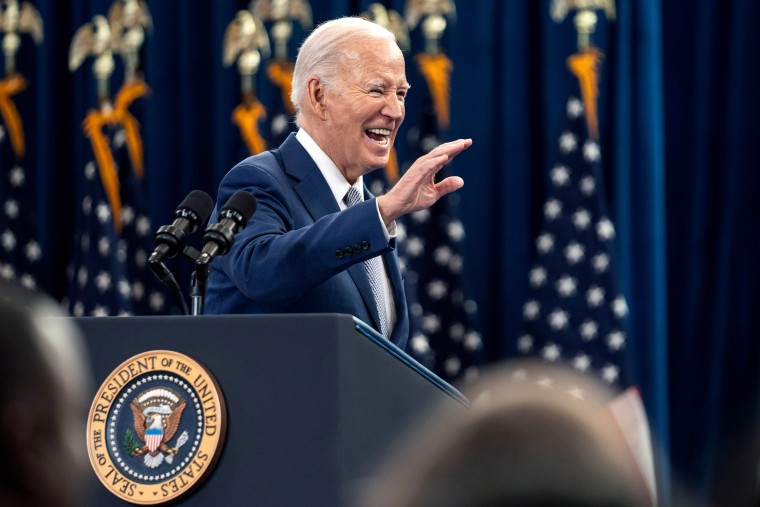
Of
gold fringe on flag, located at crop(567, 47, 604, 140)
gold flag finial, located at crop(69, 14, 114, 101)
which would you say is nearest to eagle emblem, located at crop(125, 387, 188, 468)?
gold fringe on flag, located at crop(567, 47, 604, 140)

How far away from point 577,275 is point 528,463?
21.4 ft

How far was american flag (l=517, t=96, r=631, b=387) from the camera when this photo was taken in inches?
275

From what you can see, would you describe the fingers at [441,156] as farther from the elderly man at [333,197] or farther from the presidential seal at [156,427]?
the presidential seal at [156,427]

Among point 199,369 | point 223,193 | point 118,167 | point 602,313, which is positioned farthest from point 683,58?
point 199,369

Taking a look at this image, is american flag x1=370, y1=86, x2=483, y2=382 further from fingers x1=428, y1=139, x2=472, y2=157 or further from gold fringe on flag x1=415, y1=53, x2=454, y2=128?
fingers x1=428, y1=139, x2=472, y2=157

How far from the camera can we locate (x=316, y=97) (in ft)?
11.0

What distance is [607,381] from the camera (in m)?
6.88

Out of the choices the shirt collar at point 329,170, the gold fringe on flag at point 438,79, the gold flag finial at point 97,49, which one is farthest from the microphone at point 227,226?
the gold flag finial at point 97,49

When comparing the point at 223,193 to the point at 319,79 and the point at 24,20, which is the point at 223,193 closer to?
the point at 319,79

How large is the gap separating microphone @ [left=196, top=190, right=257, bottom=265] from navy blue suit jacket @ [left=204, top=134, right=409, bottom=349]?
3.8 inches

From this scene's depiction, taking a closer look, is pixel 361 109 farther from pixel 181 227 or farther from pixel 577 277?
pixel 577 277

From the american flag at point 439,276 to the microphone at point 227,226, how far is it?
15.5 ft

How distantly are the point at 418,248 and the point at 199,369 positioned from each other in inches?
208

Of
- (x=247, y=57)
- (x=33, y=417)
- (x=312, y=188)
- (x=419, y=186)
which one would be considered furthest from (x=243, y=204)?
(x=247, y=57)
